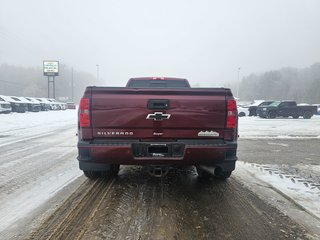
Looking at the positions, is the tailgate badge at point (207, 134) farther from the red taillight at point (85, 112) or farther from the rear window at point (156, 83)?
the rear window at point (156, 83)

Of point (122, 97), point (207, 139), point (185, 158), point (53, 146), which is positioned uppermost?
point (122, 97)

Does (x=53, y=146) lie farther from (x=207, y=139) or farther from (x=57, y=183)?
(x=207, y=139)

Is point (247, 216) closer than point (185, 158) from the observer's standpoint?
Yes

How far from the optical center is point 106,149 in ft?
14.0

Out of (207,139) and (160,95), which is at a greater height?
(160,95)

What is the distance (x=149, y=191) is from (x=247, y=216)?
5.18 feet

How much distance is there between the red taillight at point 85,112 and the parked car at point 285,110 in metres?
26.0

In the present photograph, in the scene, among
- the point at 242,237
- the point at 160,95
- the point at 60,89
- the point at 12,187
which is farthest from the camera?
the point at 60,89

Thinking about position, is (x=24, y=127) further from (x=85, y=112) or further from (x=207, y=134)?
(x=207, y=134)

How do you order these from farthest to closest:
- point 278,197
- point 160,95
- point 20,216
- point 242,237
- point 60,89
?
1. point 60,89
2. point 278,197
3. point 160,95
4. point 20,216
5. point 242,237

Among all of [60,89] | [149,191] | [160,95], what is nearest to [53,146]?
[149,191]

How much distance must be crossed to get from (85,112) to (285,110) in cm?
2709

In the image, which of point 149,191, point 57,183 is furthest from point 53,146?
point 149,191

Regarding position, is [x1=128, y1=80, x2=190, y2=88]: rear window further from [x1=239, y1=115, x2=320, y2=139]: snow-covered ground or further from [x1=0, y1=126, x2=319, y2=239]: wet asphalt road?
[x1=239, y1=115, x2=320, y2=139]: snow-covered ground
